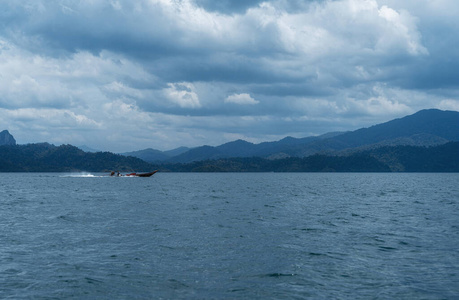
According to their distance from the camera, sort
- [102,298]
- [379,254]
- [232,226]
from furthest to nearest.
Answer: [232,226], [379,254], [102,298]

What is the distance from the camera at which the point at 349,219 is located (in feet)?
177

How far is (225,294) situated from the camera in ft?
69.4

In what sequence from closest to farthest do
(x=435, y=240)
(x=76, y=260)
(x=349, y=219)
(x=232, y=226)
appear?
(x=76, y=260) → (x=435, y=240) → (x=232, y=226) → (x=349, y=219)

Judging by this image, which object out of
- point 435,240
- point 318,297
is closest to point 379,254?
point 435,240

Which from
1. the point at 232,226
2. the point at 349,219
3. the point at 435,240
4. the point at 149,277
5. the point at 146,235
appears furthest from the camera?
the point at 349,219

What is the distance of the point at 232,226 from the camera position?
46.5 meters

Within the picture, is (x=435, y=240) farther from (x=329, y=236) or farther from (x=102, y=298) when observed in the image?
(x=102, y=298)

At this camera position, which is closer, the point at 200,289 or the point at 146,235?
the point at 200,289

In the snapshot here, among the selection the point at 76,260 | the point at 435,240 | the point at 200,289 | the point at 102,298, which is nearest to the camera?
the point at 102,298

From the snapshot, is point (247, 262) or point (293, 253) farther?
point (293, 253)

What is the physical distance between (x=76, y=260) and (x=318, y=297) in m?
18.3

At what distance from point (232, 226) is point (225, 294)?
2540cm

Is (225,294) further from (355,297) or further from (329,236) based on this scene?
(329,236)

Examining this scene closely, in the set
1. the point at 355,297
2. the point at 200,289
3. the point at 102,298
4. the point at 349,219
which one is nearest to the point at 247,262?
the point at 200,289
